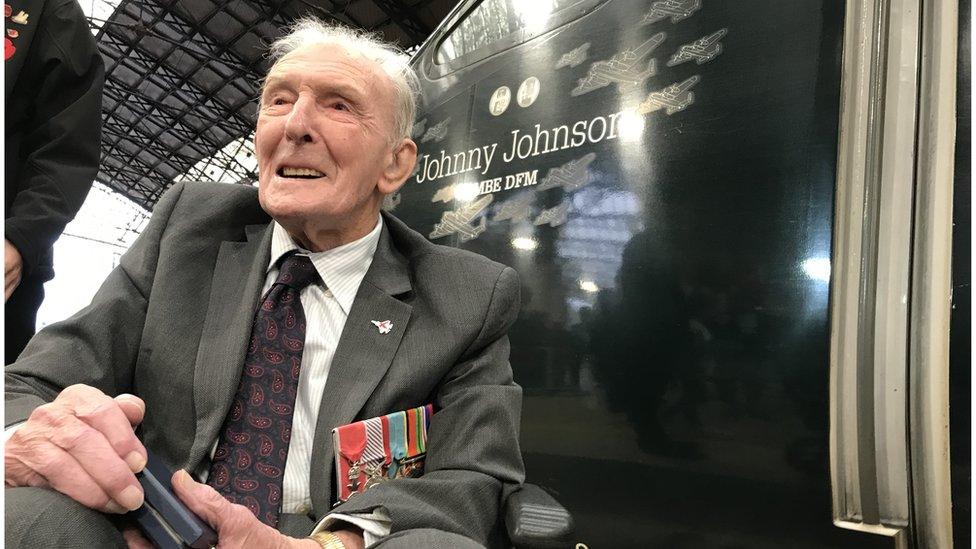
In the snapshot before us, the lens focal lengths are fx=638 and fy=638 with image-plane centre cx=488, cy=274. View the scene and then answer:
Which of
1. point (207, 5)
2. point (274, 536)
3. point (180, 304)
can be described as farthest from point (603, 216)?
point (207, 5)

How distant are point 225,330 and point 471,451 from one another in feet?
1.78

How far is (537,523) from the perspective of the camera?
116cm

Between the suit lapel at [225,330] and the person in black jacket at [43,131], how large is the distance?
0.57 m

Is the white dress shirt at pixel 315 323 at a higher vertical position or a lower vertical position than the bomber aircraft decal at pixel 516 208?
lower

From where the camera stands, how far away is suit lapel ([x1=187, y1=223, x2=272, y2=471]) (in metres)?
1.19

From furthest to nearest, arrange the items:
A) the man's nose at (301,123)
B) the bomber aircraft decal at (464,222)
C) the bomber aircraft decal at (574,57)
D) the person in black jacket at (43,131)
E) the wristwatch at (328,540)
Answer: the bomber aircraft decal at (464,222) < the bomber aircraft decal at (574,57) < the person in black jacket at (43,131) < the man's nose at (301,123) < the wristwatch at (328,540)

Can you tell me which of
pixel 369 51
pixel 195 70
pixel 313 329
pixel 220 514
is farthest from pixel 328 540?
pixel 195 70

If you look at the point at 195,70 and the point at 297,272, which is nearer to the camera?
the point at 297,272

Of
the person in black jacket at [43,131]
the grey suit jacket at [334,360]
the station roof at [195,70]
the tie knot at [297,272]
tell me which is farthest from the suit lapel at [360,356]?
the station roof at [195,70]

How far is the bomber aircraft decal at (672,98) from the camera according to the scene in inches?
71.0

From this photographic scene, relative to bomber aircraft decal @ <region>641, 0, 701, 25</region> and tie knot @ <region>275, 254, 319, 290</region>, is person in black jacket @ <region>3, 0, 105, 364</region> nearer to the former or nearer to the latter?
tie knot @ <region>275, 254, 319, 290</region>

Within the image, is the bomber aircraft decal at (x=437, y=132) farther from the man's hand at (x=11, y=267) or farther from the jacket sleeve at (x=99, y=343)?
the man's hand at (x=11, y=267)

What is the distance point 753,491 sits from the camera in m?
1.55

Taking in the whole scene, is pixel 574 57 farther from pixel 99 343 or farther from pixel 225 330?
pixel 99 343
